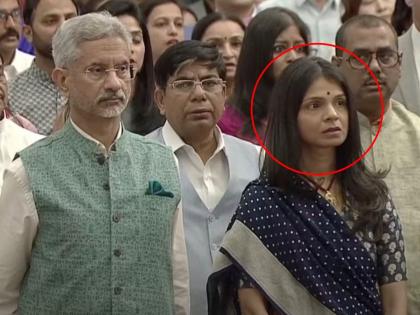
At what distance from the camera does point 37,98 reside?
4980mm

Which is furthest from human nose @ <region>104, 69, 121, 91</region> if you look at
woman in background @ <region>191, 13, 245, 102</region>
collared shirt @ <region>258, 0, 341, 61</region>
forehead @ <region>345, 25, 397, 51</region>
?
collared shirt @ <region>258, 0, 341, 61</region>

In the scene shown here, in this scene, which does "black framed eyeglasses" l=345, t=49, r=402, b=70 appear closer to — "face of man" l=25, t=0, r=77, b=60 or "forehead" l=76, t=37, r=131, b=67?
"forehead" l=76, t=37, r=131, b=67

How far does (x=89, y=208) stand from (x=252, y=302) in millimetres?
634

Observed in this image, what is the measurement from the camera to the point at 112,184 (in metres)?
3.74

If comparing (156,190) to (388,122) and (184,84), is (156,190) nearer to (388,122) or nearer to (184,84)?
(184,84)

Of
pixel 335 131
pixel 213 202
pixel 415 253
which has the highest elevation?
pixel 335 131

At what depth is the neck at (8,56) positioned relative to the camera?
5434 millimetres

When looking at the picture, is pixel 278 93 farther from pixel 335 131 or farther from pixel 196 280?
pixel 196 280

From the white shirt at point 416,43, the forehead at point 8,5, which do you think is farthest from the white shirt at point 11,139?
the white shirt at point 416,43

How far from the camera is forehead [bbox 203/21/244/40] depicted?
568 centimetres

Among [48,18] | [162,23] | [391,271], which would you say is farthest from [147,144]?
[162,23]

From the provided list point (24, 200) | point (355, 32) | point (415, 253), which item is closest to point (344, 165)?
point (415, 253)

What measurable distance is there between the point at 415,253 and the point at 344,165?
1.49 feet

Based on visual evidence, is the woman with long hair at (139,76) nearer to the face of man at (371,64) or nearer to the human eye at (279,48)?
the human eye at (279,48)
